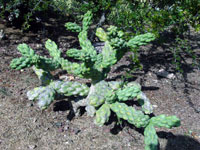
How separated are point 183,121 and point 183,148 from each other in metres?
0.44

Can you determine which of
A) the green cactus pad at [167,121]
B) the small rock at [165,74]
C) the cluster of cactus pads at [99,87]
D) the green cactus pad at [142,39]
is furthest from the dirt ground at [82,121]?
the green cactus pad at [142,39]

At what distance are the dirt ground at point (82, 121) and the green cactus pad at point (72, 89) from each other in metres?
0.38

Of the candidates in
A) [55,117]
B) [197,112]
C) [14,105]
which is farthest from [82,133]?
[197,112]

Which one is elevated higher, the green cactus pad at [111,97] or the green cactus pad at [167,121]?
the green cactus pad at [111,97]

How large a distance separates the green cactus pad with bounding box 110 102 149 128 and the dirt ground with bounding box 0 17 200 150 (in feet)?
1.27

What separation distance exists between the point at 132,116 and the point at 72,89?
0.71 m

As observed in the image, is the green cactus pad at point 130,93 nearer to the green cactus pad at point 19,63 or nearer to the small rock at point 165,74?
the green cactus pad at point 19,63

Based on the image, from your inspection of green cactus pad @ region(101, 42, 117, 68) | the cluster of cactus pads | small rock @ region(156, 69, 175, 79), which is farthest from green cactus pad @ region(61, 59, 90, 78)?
small rock @ region(156, 69, 175, 79)

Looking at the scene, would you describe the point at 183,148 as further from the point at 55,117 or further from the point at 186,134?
the point at 55,117

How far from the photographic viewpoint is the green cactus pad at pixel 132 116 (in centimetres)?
190

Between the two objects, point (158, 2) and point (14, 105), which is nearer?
point (14, 105)

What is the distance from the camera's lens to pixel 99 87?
226 cm

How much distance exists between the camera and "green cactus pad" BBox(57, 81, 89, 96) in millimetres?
2169

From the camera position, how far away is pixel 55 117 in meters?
2.44
